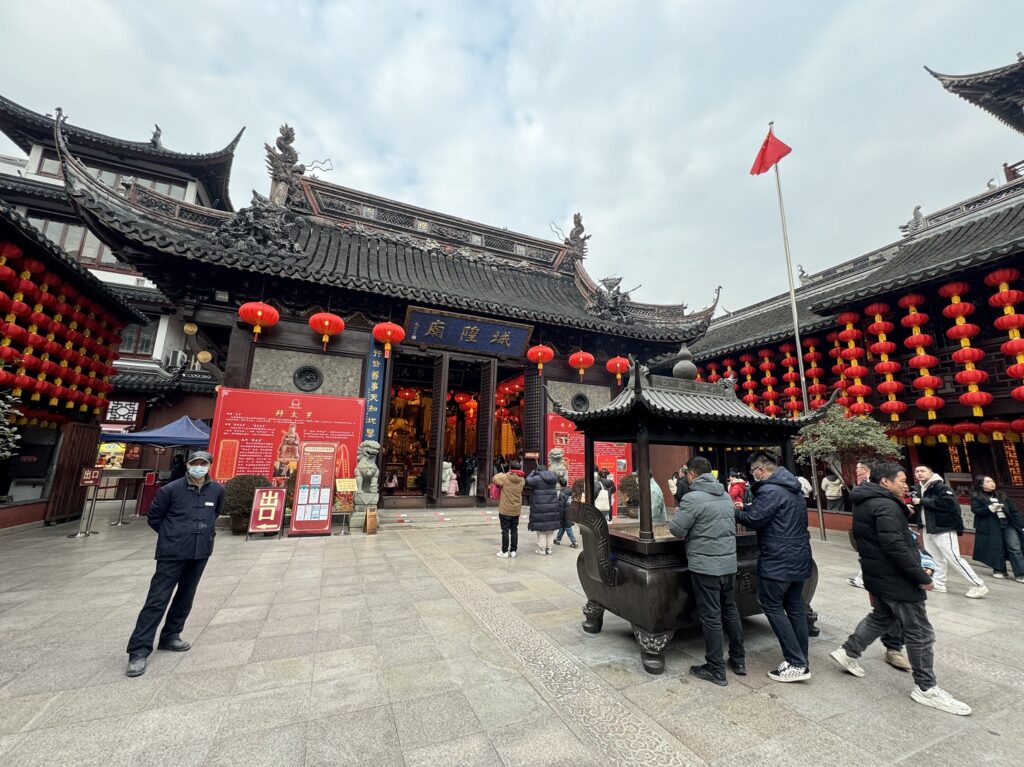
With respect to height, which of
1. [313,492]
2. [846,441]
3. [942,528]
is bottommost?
[942,528]

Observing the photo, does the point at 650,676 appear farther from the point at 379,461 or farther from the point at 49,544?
the point at 49,544

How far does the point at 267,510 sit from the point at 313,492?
2.93 ft

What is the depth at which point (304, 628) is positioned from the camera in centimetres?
413

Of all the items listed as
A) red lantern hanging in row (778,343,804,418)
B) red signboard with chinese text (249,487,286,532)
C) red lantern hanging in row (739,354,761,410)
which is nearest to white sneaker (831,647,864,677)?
red signboard with chinese text (249,487,286,532)

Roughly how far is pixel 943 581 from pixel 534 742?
6.85 meters

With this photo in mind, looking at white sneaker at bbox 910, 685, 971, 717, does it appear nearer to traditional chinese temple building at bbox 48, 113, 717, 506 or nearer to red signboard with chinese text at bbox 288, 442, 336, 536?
red signboard with chinese text at bbox 288, 442, 336, 536

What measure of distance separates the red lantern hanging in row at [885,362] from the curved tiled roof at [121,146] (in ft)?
90.2

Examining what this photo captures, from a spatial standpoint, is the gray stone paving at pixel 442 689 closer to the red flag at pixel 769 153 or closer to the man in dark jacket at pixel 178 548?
the man in dark jacket at pixel 178 548

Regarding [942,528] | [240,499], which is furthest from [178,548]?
[942,528]

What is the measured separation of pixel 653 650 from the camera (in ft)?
11.3

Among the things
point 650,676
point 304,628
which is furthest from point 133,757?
point 650,676

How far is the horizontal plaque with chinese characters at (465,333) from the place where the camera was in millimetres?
11594

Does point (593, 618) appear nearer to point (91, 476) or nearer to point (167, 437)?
point (91, 476)

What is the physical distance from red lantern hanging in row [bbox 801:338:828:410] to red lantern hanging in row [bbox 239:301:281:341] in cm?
1513
